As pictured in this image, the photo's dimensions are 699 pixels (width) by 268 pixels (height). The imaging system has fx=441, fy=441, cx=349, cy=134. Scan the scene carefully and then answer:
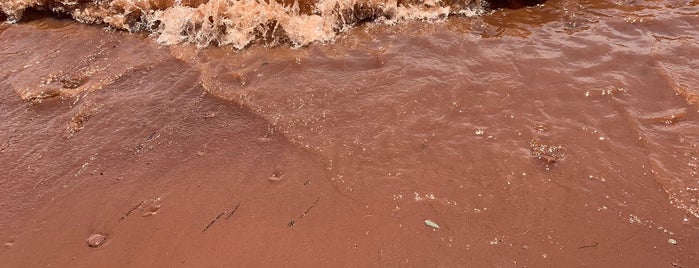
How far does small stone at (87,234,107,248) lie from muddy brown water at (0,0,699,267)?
0.5 inches

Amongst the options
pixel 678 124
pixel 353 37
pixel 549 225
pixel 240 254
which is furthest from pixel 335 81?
pixel 678 124

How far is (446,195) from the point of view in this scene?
2.65 metres

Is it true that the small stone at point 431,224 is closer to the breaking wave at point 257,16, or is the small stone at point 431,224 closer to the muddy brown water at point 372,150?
the muddy brown water at point 372,150

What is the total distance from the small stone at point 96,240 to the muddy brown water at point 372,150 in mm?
13

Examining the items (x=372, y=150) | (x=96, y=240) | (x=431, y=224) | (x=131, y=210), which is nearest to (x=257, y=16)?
(x=372, y=150)

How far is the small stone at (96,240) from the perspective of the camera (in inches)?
99.7

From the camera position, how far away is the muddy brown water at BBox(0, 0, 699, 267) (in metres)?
2.44

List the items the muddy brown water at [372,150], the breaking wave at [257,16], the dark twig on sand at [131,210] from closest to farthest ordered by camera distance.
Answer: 1. the muddy brown water at [372,150]
2. the dark twig on sand at [131,210]
3. the breaking wave at [257,16]

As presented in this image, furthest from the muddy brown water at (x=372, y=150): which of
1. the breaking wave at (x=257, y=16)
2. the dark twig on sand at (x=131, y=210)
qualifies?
the breaking wave at (x=257, y=16)

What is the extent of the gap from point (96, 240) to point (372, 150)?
1.75 meters

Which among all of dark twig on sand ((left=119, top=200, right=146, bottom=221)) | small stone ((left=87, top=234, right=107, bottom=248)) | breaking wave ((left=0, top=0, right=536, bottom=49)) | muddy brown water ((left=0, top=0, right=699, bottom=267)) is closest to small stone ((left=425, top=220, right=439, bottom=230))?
muddy brown water ((left=0, top=0, right=699, bottom=267))

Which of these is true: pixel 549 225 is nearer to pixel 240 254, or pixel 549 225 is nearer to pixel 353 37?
pixel 240 254

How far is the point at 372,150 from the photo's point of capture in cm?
298

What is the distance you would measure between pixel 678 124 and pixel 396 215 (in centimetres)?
212
